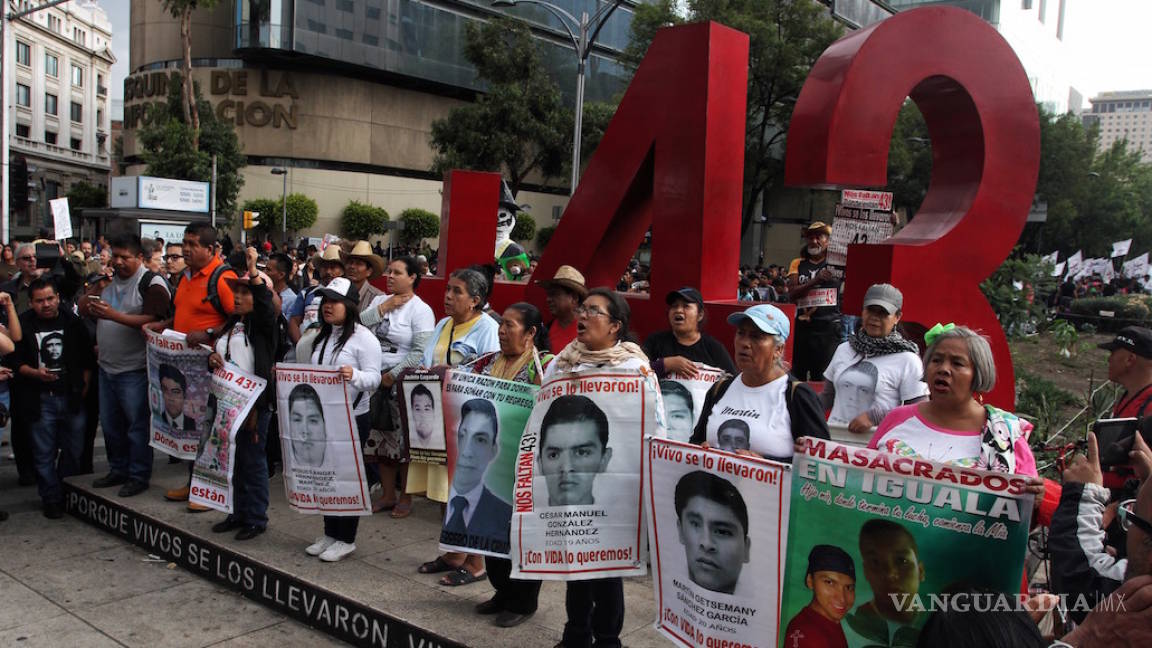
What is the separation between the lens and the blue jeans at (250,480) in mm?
5781

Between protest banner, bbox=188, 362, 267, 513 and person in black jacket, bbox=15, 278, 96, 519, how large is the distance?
148cm

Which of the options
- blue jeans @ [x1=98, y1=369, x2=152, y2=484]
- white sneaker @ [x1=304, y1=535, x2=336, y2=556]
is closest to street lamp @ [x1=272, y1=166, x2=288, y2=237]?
blue jeans @ [x1=98, y1=369, x2=152, y2=484]

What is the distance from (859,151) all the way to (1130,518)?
4017 mm

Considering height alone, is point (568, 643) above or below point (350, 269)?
below

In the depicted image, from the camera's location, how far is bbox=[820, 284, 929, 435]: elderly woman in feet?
16.5

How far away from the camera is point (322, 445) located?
17.1ft

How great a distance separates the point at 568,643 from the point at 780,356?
161 cm

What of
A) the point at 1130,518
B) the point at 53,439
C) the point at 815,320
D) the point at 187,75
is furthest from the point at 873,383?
the point at 187,75

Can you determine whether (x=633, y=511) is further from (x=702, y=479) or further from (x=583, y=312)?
(x=583, y=312)

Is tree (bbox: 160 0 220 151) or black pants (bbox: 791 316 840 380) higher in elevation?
tree (bbox: 160 0 220 151)

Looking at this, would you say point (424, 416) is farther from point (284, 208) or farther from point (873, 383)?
point (284, 208)

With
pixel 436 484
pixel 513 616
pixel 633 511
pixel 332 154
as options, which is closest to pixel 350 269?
pixel 436 484

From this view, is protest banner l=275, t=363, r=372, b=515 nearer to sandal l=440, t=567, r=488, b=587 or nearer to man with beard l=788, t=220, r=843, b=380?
sandal l=440, t=567, r=488, b=587

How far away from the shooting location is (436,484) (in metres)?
5.29
